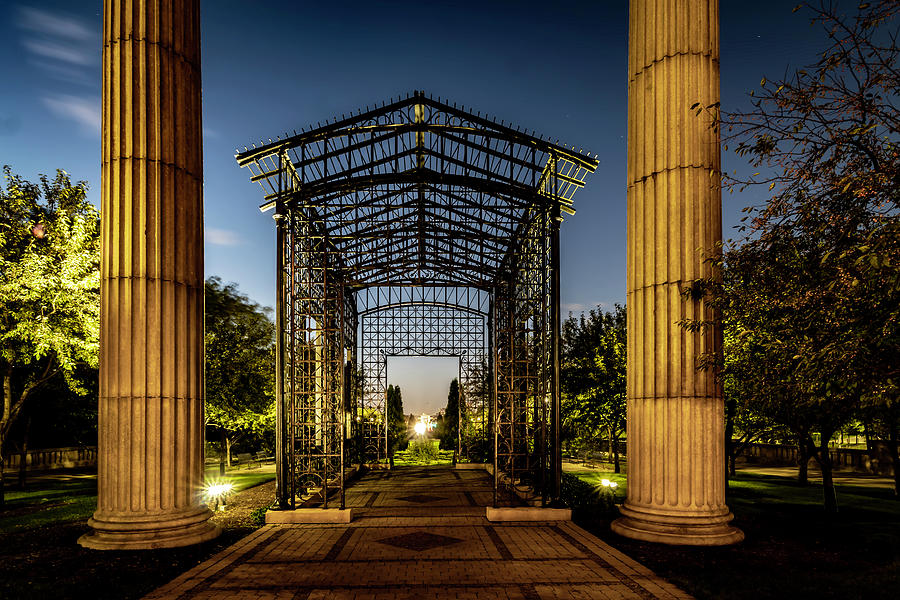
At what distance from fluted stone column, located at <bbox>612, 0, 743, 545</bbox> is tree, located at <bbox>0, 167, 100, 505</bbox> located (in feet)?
43.5

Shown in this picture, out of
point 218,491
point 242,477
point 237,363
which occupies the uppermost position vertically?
point 237,363

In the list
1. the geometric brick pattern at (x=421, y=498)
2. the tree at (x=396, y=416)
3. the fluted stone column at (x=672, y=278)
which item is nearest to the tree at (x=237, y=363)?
the geometric brick pattern at (x=421, y=498)

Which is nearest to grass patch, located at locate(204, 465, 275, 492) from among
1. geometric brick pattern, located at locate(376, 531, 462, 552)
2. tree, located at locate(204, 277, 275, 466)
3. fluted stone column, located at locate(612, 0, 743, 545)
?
tree, located at locate(204, 277, 275, 466)

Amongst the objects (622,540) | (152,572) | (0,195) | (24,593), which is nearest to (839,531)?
(622,540)

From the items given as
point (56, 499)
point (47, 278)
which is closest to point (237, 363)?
point (56, 499)

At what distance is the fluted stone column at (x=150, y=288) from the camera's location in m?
9.51

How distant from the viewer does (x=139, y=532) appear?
9.31 m

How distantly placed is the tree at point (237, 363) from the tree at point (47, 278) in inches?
271

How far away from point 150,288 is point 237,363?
14955 mm

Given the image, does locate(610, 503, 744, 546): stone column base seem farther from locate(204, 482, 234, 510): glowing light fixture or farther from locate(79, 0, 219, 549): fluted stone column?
locate(204, 482, 234, 510): glowing light fixture

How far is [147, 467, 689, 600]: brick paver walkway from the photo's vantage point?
7719mm

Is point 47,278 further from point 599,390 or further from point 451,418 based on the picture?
point 451,418

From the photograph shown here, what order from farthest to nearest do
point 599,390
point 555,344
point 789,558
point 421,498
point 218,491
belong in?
1. point 599,390
2. point 421,498
3. point 218,491
4. point 555,344
5. point 789,558

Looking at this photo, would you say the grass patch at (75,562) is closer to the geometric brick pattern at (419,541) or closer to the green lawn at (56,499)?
the green lawn at (56,499)
